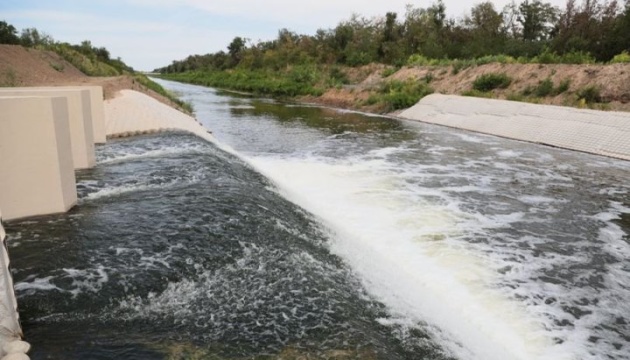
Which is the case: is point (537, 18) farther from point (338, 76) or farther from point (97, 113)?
point (97, 113)

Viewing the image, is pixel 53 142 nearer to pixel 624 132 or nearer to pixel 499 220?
pixel 499 220

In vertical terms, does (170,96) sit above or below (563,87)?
below

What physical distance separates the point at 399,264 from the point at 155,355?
3557 millimetres

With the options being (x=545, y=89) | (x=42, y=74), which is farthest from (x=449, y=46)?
(x=42, y=74)

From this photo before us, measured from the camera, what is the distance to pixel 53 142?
5859 mm

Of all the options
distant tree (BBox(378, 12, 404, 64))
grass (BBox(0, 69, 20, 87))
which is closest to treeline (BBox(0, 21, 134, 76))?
grass (BBox(0, 69, 20, 87))

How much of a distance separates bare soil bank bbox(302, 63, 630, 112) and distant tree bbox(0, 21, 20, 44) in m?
20.0

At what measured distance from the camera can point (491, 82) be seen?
24.5 meters

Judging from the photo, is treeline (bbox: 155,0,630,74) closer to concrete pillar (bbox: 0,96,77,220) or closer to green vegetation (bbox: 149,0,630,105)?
green vegetation (bbox: 149,0,630,105)

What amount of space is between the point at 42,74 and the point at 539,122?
2496cm

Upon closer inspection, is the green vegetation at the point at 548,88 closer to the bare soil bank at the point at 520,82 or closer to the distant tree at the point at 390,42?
the bare soil bank at the point at 520,82

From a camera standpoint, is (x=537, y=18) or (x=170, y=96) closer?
(x=170, y=96)

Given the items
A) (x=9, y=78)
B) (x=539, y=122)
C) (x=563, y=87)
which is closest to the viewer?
(x=539, y=122)

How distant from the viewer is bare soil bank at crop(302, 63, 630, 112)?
18.6m
